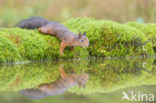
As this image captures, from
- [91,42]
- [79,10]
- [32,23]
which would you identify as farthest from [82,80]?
[79,10]

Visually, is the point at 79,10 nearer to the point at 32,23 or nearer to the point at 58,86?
the point at 32,23

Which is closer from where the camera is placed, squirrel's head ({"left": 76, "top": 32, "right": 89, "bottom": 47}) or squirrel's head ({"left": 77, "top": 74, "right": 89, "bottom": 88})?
squirrel's head ({"left": 77, "top": 74, "right": 89, "bottom": 88})

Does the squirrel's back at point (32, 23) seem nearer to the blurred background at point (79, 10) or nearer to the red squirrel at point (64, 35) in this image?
the red squirrel at point (64, 35)

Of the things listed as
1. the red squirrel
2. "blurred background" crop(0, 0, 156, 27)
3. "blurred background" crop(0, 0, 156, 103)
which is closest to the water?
the red squirrel

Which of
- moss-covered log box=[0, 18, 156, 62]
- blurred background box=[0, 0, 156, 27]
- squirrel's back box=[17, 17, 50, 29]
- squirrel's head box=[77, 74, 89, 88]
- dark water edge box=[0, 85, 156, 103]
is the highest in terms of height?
blurred background box=[0, 0, 156, 27]

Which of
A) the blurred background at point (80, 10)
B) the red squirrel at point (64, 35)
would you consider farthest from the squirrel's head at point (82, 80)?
the blurred background at point (80, 10)

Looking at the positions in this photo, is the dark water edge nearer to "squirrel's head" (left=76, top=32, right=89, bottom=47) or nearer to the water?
the water

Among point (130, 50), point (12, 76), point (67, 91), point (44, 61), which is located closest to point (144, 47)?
point (130, 50)
